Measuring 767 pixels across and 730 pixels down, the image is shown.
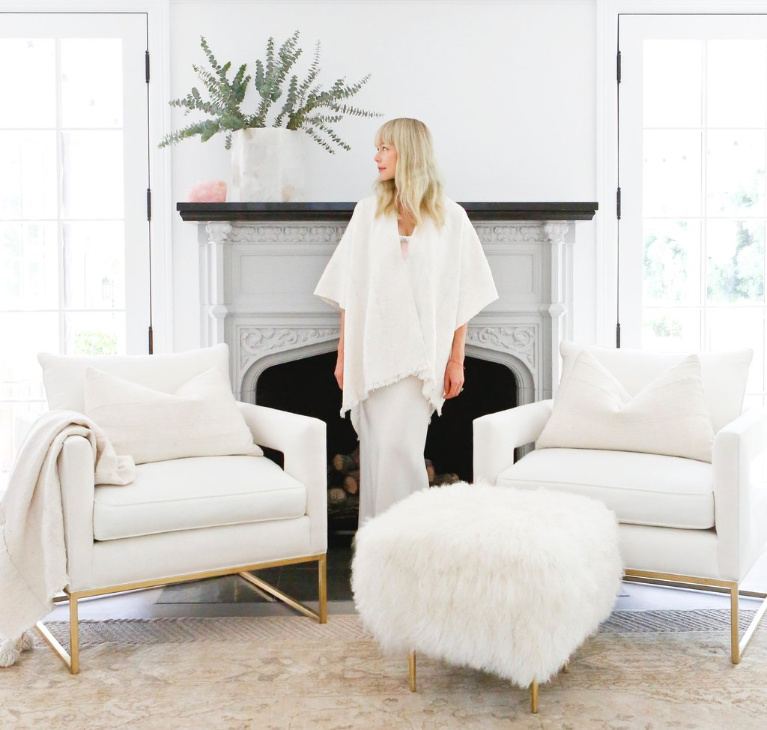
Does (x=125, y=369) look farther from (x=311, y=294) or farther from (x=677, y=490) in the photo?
(x=677, y=490)

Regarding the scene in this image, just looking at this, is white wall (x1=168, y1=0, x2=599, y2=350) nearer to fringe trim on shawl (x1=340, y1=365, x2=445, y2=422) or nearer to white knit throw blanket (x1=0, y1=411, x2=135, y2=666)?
fringe trim on shawl (x1=340, y1=365, x2=445, y2=422)

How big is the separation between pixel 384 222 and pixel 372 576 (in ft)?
4.65

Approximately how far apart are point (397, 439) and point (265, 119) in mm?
1563

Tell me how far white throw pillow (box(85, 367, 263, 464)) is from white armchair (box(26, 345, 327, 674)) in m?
0.05

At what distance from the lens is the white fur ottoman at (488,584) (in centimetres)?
183

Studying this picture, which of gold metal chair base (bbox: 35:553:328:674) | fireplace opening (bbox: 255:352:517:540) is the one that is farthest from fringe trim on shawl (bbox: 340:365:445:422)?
fireplace opening (bbox: 255:352:517:540)

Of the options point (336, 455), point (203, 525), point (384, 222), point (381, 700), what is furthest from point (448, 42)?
point (381, 700)

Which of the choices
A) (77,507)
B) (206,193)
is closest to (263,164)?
(206,193)

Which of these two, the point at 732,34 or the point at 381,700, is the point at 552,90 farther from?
the point at 381,700

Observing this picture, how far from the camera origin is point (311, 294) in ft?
11.2

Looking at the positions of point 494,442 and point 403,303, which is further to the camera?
point 403,303

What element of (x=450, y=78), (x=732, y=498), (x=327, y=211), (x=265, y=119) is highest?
(x=450, y=78)

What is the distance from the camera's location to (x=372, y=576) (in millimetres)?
1997

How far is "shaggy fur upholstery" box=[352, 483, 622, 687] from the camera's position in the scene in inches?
71.9
